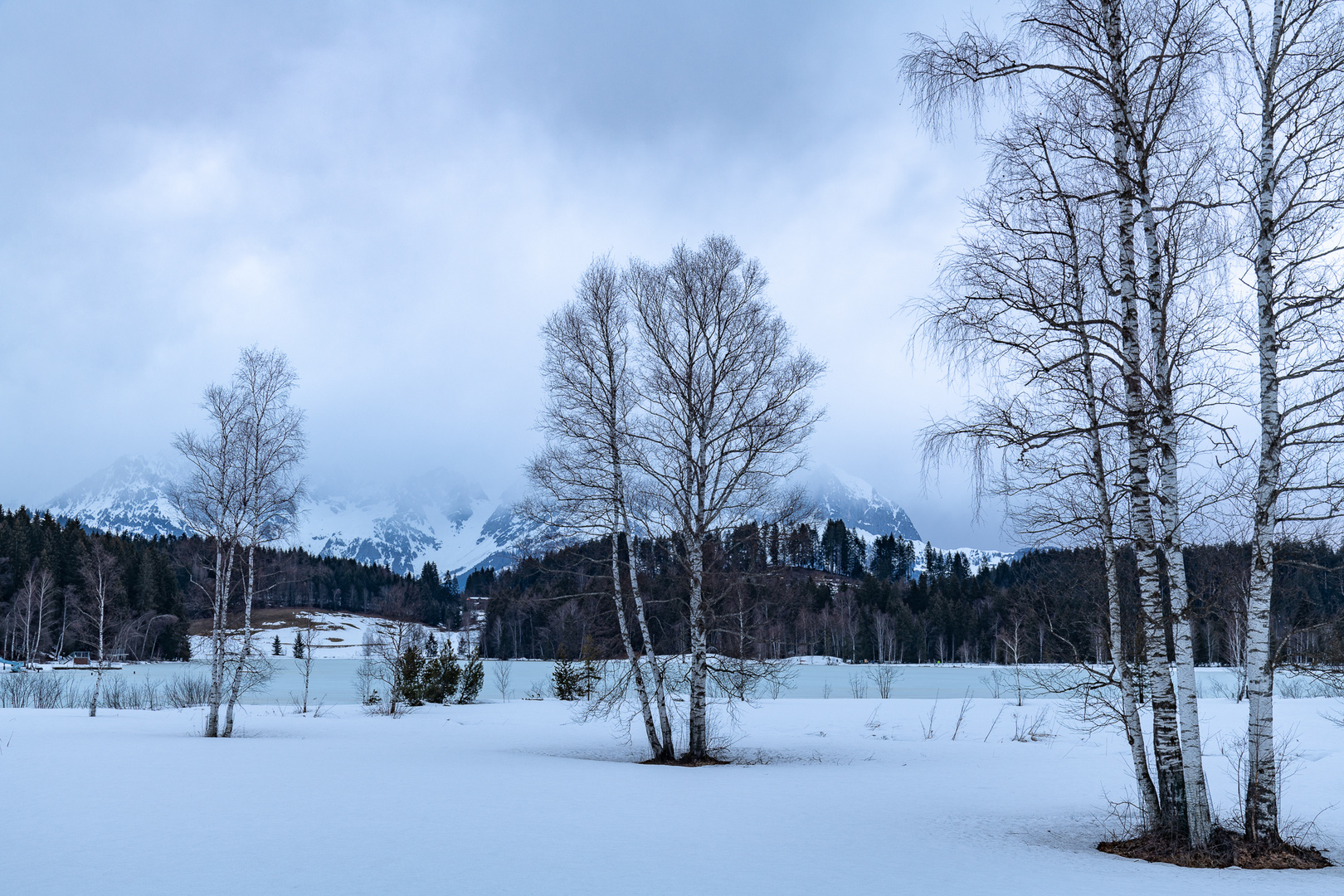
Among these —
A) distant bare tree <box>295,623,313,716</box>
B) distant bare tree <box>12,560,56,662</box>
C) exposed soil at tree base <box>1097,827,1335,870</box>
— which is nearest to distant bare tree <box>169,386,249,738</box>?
distant bare tree <box>295,623,313,716</box>

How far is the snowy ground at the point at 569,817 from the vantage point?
7785 mm

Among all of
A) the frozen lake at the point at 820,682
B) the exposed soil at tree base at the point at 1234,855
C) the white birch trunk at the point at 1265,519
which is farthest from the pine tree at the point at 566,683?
the white birch trunk at the point at 1265,519

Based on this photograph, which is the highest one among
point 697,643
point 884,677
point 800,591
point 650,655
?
point 800,591

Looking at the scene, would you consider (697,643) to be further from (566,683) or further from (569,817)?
(566,683)

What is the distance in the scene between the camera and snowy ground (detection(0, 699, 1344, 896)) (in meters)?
7.79

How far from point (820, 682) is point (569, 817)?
60111mm

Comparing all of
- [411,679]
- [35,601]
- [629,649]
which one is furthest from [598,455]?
[35,601]

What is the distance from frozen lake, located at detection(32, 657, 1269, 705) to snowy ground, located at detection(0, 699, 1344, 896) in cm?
1347

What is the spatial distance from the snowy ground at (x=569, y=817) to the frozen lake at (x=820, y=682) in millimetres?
13468

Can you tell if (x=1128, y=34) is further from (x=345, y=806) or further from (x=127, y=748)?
(x=127, y=748)

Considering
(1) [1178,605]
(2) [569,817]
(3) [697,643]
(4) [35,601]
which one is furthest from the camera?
(4) [35,601]

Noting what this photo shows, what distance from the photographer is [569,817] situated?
11.3 m

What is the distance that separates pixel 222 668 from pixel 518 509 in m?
10.9

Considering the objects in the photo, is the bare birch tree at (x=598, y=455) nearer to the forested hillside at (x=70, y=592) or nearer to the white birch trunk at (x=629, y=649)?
the white birch trunk at (x=629, y=649)
